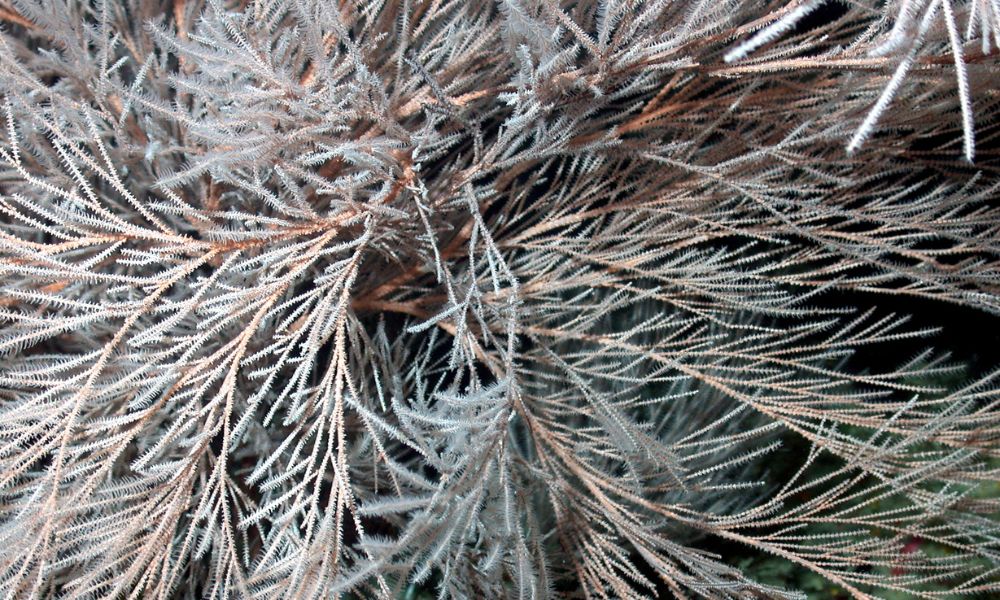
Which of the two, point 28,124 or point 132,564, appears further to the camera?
point 28,124

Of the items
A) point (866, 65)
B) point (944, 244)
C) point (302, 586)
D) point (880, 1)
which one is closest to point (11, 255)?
point (302, 586)

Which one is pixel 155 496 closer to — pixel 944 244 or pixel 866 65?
pixel 866 65

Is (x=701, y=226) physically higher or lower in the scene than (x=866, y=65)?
lower

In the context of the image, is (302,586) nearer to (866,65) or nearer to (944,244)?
(866,65)

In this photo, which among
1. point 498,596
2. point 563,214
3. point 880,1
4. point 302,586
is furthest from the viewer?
point 880,1

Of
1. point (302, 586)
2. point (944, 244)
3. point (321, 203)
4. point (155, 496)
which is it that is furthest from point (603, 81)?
point (944, 244)

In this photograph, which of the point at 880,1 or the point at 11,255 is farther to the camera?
the point at 880,1

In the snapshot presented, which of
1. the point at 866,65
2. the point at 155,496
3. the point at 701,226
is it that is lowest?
the point at 155,496

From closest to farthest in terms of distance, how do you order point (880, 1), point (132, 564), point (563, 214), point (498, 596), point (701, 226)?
point (132, 564) < point (498, 596) < point (701, 226) < point (563, 214) < point (880, 1)

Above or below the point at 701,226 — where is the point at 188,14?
above

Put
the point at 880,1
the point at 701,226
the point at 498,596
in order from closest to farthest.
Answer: the point at 498,596
the point at 701,226
the point at 880,1
